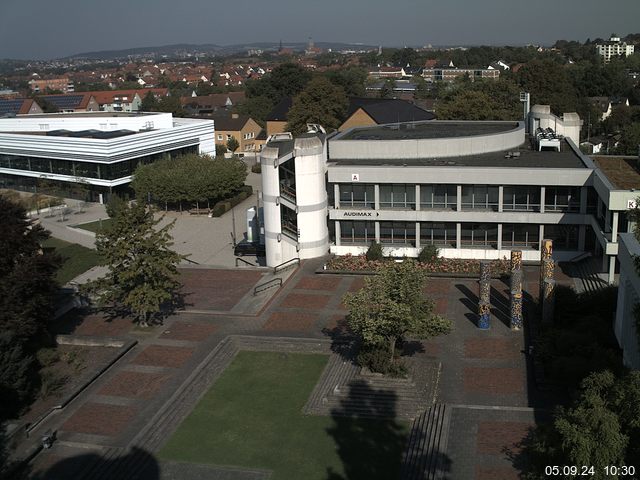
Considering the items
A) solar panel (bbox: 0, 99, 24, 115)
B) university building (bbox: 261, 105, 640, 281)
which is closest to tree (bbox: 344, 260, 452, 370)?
university building (bbox: 261, 105, 640, 281)

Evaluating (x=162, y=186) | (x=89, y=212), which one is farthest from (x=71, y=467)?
(x=89, y=212)

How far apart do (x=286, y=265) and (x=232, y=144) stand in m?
55.2

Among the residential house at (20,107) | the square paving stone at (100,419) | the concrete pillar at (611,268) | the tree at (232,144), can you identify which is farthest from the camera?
the residential house at (20,107)

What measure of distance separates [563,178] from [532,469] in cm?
2343

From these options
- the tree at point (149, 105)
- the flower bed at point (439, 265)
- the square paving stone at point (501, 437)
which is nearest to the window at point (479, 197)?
the flower bed at point (439, 265)

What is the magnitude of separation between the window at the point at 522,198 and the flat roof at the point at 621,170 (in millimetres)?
3763

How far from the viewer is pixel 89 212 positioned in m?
63.7

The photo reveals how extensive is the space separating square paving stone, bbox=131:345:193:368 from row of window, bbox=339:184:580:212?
1596 centimetres

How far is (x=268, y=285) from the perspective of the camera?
3669 cm

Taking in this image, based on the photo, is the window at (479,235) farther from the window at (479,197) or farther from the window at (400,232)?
the window at (400,232)

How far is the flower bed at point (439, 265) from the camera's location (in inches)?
1485

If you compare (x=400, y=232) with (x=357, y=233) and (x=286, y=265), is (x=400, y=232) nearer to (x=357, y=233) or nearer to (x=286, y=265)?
(x=357, y=233)

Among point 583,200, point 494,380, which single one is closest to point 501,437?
point 494,380

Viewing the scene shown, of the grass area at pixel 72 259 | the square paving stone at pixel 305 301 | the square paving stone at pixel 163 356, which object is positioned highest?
the square paving stone at pixel 305 301
